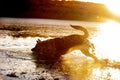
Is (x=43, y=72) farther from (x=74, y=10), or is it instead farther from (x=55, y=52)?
(x=74, y=10)

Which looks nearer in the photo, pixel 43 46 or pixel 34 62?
pixel 34 62

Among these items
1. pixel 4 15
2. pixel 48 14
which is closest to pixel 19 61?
pixel 4 15

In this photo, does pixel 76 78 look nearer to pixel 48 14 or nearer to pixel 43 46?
pixel 43 46

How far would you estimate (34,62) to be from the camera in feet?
43.8

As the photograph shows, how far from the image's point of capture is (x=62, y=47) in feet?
48.6

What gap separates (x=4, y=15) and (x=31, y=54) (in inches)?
1614

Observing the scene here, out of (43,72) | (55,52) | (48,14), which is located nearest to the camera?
(43,72)

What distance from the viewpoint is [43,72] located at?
11578 mm

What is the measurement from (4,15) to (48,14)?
8.90 metres

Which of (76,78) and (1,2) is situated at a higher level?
(76,78)

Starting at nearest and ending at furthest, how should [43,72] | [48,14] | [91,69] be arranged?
[43,72]
[91,69]
[48,14]

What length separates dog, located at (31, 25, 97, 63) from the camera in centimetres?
1404

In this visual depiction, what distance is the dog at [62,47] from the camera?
14.0m

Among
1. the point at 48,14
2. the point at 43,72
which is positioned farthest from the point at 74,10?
the point at 43,72
